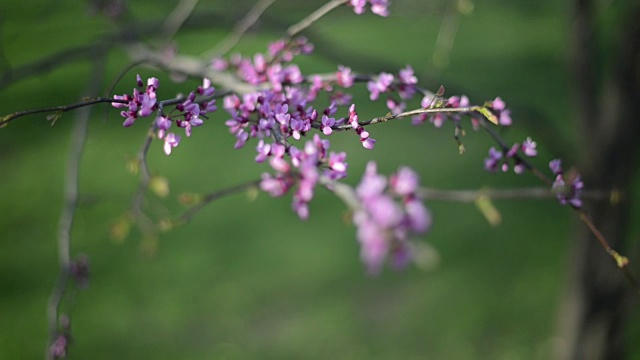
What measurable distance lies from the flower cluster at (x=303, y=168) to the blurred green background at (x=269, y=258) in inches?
66.8

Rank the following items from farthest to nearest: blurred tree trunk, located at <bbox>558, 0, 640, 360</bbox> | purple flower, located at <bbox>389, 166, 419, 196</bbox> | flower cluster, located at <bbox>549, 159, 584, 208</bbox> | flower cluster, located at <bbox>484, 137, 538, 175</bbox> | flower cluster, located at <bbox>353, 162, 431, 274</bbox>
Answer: blurred tree trunk, located at <bbox>558, 0, 640, 360</bbox> < flower cluster, located at <bbox>484, 137, 538, 175</bbox> < flower cluster, located at <bbox>549, 159, 584, 208</bbox> < purple flower, located at <bbox>389, 166, 419, 196</bbox> < flower cluster, located at <bbox>353, 162, 431, 274</bbox>

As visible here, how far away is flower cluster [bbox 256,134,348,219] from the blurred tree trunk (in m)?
2.48

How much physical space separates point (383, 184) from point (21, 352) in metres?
5.01

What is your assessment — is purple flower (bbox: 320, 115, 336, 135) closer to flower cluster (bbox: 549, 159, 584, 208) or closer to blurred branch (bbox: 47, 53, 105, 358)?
flower cluster (bbox: 549, 159, 584, 208)

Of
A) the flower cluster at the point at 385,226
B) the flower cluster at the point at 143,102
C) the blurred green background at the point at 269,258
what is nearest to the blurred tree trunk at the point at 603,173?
the blurred green background at the point at 269,258

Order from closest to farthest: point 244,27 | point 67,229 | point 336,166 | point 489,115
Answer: point 489,115
point 336,166
point 67,229
point 244,27

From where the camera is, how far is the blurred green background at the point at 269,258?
17.0 ft

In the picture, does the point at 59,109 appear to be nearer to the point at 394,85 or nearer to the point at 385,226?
the point at 385,226

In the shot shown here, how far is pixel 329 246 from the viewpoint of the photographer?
669 centimetres

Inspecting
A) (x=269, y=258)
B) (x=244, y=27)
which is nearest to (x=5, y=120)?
(x=244, y=27)

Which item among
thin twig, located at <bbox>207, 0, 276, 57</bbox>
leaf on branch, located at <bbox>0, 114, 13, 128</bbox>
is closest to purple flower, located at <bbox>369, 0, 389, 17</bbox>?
thin twig, located at <bbox>207, 0, 276, 57</bbox>

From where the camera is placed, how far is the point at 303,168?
1.42m

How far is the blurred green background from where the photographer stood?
5.19 meters

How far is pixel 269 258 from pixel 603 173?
3810 millimetres
